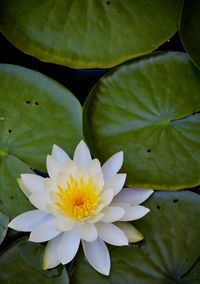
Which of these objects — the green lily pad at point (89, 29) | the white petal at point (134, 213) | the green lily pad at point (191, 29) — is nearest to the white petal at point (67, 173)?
the white petal at point (134, 213)

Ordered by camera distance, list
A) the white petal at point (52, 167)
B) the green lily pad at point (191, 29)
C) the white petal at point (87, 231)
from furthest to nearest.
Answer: the green lily pad at point (191, 29)
the white petal at point (52, 167)
the white petal at point (87, 231)

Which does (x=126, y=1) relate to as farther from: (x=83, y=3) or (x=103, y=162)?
(x=103, y=162)

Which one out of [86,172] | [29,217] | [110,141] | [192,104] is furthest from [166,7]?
[29,217]

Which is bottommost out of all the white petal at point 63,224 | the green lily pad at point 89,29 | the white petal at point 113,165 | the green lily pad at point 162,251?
the green lily pad at point 162,251

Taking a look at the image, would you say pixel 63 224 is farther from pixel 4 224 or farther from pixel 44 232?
pixel 4 224

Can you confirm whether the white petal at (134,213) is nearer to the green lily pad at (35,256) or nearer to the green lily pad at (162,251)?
the green lily pad at (162,251)

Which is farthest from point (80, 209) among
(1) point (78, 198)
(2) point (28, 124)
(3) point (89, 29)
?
(3) point (89, 29)
